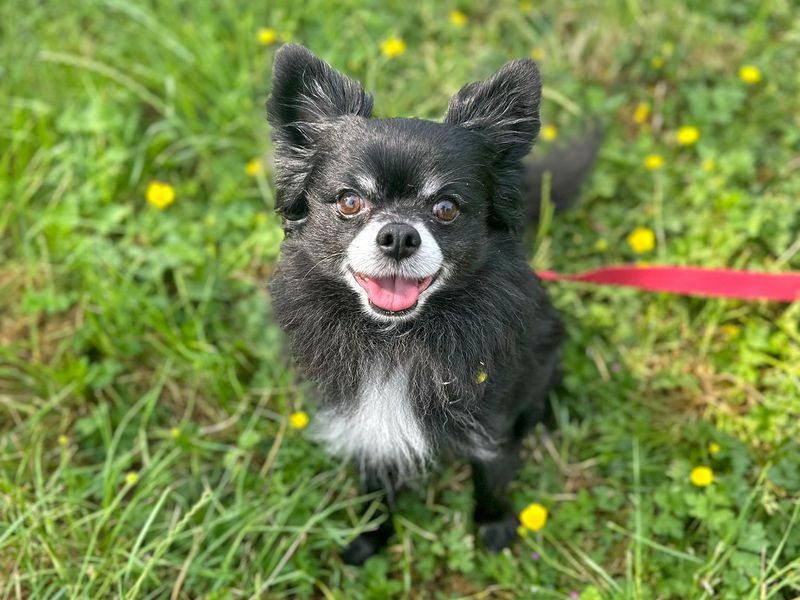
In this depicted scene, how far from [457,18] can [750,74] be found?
6.03 ft

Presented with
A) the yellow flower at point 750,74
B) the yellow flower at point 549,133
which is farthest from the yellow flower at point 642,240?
the yellow flower at point 750,74

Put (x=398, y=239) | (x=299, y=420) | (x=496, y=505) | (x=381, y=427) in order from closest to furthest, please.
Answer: (x=398, y=239) < (x=381, y=427) < (x=496, y=505) < (x=299, y=420)

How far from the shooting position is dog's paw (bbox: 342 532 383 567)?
3092 millimetres

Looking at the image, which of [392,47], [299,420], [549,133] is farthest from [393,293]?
[392,47]

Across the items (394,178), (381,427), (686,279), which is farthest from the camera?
(686,279)

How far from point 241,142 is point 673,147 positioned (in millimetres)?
2584

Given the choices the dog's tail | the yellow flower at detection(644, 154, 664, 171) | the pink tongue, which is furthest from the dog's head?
the yellow flower at detection(644, 154, 664, 171)

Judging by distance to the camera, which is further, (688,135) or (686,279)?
(688,135)

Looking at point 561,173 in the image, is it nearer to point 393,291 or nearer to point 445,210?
point 445,210

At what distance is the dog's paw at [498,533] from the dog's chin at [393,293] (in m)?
1.25

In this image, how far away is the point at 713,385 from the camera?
136 inches

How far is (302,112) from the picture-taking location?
253cm

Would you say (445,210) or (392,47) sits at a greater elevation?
(392,47)

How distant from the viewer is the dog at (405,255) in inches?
91.3
